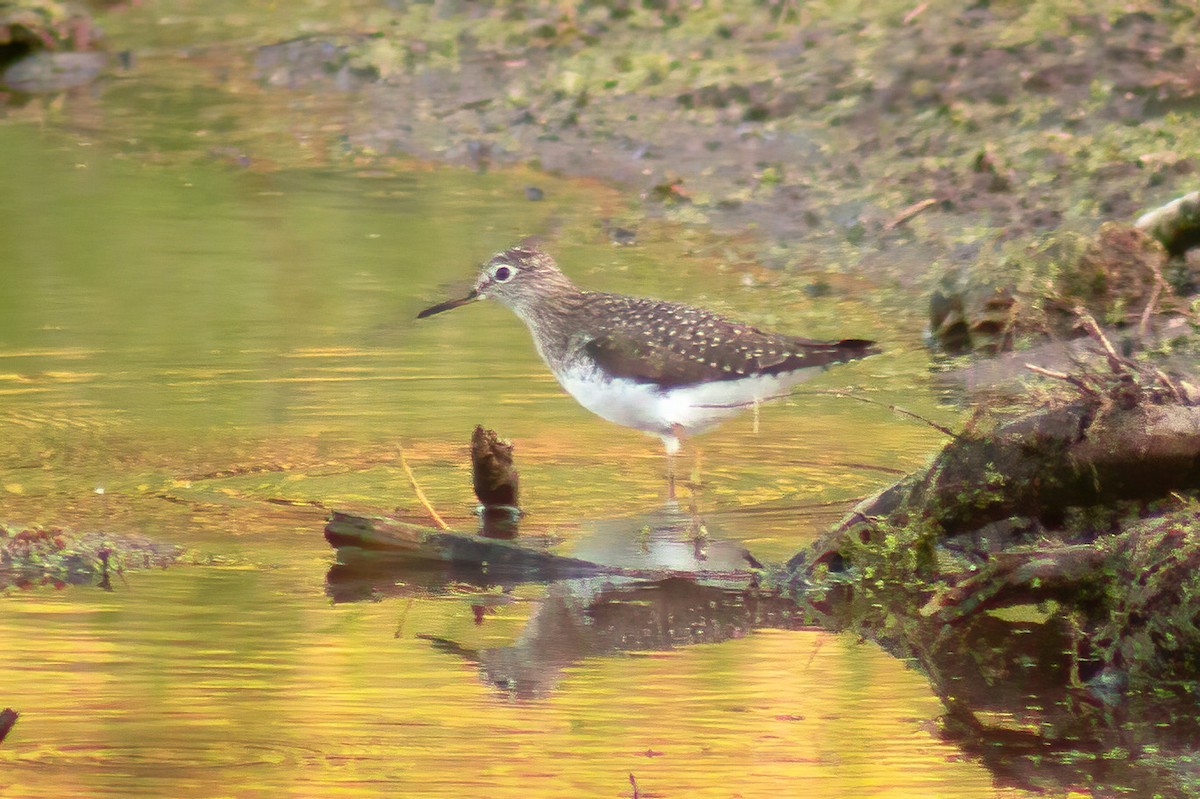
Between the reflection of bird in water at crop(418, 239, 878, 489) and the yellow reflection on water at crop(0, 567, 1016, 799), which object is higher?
the reflection of bird in water at crop(418, 239, 878, 489)

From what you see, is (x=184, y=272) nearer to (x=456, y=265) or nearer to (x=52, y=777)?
(x=456, y=265)

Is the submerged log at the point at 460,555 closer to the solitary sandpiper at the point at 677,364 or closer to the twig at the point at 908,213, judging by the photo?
the solitary sandpiper at the point at 677,364

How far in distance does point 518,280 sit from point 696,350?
4.28 feet

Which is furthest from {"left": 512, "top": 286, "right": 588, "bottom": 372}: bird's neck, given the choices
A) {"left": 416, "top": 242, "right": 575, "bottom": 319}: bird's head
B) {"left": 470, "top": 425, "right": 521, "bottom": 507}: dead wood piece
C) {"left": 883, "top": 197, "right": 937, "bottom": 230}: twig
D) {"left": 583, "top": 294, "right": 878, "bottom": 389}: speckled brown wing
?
{"left": 883, "top": 197, "right": 937, "bottom": 230}: twig

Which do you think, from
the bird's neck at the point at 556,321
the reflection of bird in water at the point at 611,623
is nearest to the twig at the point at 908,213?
the bird's neck at the point at 556,321

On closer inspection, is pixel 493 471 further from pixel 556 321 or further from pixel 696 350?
pixel 556 321

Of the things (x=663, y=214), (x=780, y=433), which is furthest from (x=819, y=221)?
(x=780, y=433)

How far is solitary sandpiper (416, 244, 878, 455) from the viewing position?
365 inches

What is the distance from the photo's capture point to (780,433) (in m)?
9.91

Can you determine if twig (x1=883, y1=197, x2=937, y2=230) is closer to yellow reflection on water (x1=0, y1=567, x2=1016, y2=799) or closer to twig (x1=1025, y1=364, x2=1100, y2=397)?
twig (x1=1025, y1=364, x2=1100, y2=397)

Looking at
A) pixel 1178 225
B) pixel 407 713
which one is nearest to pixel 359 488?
pixel 407 713

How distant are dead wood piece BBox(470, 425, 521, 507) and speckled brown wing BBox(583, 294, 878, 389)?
3.16ft

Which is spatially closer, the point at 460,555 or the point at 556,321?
the point at 460,555

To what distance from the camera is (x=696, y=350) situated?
9352mm
